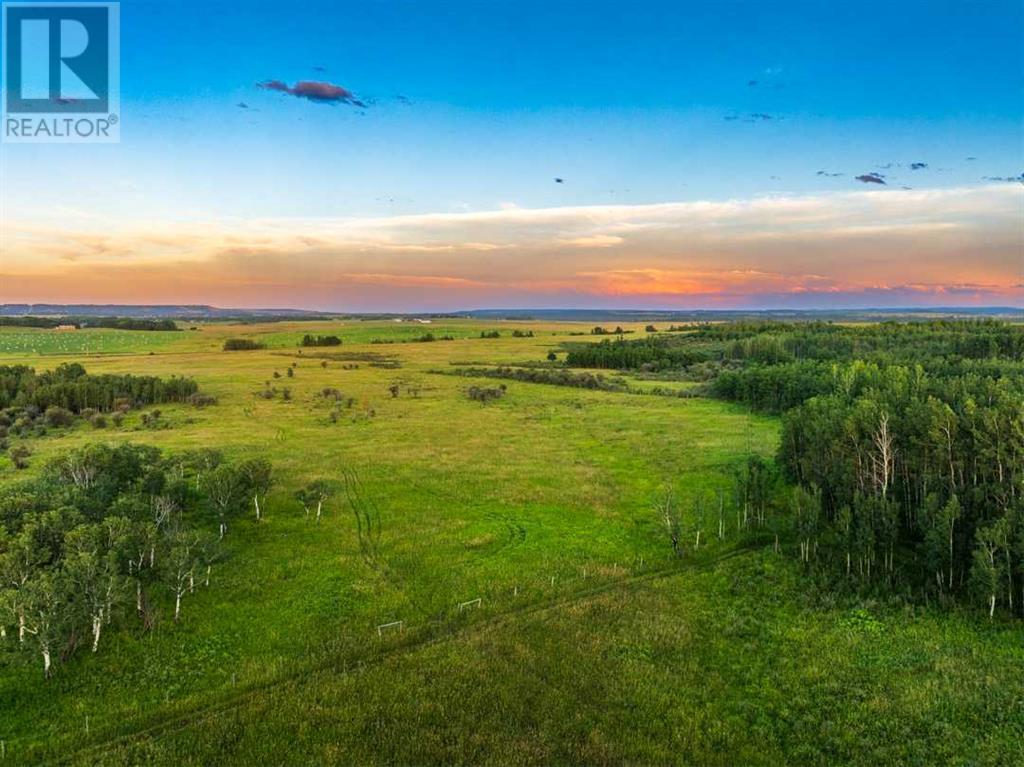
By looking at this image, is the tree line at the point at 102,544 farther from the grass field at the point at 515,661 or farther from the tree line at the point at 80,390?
the tree line at the point at 80,390

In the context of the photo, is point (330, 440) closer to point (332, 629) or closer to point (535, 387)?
point (332, 629)

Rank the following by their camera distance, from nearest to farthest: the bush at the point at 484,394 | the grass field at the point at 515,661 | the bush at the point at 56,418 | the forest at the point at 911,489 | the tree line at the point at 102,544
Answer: the grass field at the point at 515,661 → the tree line at the point at 102,544 → the forest at the point at 911,489 → the bush at the point at 56,418 → the bush at the point at 484,394

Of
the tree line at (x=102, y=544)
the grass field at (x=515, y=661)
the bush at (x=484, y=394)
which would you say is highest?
the bush at (x=484, y=394)

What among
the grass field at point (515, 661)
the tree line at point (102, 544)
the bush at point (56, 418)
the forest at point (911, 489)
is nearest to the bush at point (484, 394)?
the grass field at point (515, 661)

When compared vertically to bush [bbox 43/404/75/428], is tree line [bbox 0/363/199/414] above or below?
above

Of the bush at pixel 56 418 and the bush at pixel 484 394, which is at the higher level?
the bush at pixel 484 394

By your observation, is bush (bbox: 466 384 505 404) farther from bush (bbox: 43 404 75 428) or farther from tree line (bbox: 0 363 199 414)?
bush (bbox: 43 404 75 428)

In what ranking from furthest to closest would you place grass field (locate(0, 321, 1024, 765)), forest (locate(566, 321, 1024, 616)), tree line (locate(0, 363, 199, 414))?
1. tree line (locate(0, 363, 199, 414))
2. forest (locate(566, 321, 1024, 616))
3. grass field (locate(0, 321, 1024, 765))

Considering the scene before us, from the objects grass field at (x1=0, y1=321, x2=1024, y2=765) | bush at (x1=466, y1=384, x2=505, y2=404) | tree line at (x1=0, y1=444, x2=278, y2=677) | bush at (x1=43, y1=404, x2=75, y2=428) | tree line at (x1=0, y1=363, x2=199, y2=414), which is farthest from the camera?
bush at (x1=466, y1=384, x2=505, y2=404)

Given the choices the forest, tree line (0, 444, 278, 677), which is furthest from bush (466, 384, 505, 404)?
tree line (0, 444, 278, 677)
